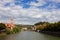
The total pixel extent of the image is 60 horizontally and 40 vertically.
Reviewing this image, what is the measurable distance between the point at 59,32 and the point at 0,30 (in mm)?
33597

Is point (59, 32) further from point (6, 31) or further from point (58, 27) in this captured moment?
point (6, 31)

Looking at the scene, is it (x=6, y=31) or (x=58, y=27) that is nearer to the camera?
(x=58, y=27)

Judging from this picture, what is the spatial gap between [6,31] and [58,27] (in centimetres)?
3169

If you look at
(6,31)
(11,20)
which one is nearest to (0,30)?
(6,31)

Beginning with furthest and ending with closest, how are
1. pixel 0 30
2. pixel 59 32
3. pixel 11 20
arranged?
pixel 11 20 < pixel 0 30 < pixel 59 32

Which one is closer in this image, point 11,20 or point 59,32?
point 59,32

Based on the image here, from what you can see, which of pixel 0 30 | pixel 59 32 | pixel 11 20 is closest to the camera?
pixel 59 32

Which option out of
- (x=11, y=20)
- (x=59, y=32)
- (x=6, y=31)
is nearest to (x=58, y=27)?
(x=59, y=32)

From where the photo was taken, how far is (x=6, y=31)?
366ft

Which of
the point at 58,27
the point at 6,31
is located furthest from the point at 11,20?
the point at 58,27

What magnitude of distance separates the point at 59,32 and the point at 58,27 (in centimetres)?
293

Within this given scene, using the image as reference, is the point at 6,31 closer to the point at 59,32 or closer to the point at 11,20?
the point at 59,32

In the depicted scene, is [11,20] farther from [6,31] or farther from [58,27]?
[58,27]

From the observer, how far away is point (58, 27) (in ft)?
320
